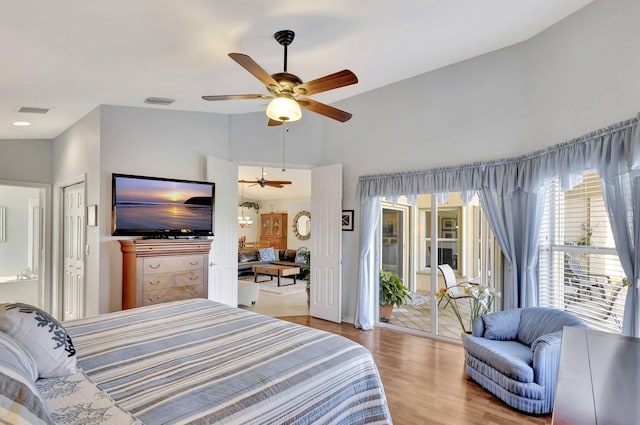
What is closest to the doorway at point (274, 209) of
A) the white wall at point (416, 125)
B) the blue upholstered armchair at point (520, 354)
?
the white wall at point (416, 125)

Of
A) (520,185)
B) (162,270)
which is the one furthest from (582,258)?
(162,270)

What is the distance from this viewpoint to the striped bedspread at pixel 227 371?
1.24 meters

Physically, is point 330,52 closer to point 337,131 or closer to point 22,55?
point 337,131

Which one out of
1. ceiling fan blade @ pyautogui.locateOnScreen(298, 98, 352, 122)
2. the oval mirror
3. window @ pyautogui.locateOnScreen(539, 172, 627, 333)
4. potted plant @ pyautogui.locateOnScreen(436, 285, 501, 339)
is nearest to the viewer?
window @ pyautogui.locateOnScreen(539, 172, 627, 333)

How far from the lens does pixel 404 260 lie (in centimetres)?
474

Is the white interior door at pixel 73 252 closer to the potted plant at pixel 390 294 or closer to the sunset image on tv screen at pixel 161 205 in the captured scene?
the sunset image on tv screen at pixel 161 205

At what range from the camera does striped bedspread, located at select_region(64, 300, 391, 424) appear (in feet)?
4.06

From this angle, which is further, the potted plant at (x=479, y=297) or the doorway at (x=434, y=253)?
the doorway at (x=434, y=253)

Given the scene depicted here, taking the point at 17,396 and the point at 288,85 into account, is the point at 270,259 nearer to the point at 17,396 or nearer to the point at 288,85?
the point at 288,85

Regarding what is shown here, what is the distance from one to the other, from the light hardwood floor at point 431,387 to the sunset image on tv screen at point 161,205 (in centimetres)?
246

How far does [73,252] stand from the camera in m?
4.42

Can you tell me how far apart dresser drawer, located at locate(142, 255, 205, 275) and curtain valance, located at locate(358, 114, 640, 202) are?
2276 millimetres

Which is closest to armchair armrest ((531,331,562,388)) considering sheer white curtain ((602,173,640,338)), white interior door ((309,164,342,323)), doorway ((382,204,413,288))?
sheer white curtain ((602,173,640,338))

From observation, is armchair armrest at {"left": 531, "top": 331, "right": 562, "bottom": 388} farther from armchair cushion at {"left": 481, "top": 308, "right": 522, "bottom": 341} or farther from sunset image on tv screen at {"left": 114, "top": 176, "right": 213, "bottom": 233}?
sunset image on tv screen at {"left": 114, "top": 176, "right": 213, "bottom": 233}
